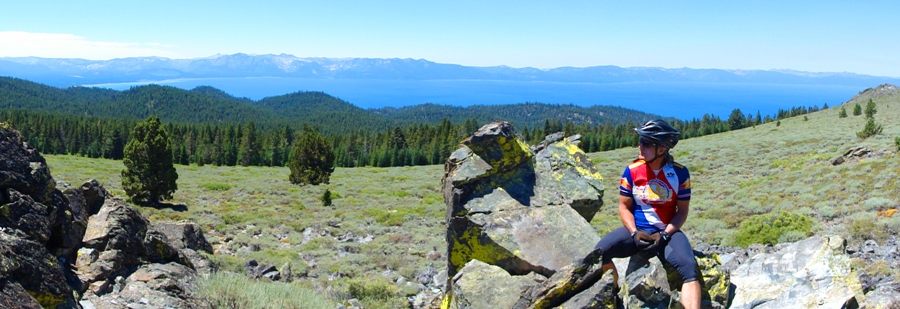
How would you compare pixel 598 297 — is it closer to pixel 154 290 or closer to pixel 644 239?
pixel 644 239

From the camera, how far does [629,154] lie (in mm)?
63781

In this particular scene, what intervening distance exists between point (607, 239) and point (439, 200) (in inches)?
1149

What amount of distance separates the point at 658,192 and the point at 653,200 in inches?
4.1

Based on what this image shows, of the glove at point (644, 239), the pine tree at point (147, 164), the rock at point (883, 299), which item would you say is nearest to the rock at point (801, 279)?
→ the rock at point (883, 299)

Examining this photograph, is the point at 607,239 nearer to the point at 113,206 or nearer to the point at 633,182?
the point at 633,182

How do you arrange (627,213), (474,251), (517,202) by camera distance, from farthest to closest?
(517,202) < (474,251) < (627,213)

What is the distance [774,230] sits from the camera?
45.6 feet

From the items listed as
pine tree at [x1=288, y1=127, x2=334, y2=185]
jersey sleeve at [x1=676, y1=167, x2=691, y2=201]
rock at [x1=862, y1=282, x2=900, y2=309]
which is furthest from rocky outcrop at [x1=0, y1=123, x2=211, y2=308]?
pine tree at [x1=288, y1=127, x2=334, y2=185]

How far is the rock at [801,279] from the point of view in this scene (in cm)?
582

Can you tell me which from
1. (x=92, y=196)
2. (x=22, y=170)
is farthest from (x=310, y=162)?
(x=22, y=170)

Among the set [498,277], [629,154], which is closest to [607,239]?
[498,277]

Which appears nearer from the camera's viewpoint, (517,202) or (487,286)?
(487,286)

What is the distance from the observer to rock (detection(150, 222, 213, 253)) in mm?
12852

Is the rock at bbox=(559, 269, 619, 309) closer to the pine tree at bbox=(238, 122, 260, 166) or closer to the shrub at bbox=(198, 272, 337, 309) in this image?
the shrub at bbox=(198, 272, 337, 309)
